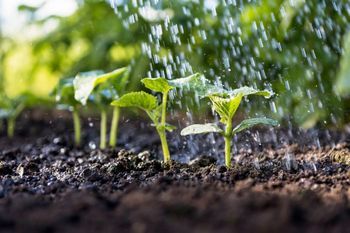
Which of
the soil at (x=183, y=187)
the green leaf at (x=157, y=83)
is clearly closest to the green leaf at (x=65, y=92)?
the soil at (x=183, y=187)

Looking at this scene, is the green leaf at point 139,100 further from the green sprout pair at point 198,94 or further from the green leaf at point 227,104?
the green leaf at point 227,104

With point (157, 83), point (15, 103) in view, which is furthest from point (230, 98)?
point (15, 103)

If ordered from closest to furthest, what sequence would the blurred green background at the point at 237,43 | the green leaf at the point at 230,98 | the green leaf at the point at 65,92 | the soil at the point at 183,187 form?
the soil at the point at 183,187 → the green leaf at the point at 230,98 → the green leaf at the point at 65,92 → the blurred green background at the point at 237,43

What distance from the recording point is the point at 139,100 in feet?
5.20

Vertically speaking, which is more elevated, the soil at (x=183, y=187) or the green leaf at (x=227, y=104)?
the green leaf at (x=227, y=104)

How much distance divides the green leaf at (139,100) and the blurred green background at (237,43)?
43.9 inches

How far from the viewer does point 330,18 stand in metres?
2.61

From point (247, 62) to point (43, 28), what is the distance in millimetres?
1767

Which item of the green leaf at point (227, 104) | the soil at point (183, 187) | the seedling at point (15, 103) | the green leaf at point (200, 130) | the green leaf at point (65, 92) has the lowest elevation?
the soil at point (183, 187)

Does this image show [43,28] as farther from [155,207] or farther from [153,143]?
[155,207]

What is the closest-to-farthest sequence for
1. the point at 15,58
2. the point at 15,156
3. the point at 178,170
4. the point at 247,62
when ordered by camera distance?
the point at 178,170 → the point at 15,156 → the point at 247,62 → the point at 15,58

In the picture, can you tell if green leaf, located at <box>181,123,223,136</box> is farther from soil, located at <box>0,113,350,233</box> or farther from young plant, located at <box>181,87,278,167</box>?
soil, located at <box>0,113,350,233</box>

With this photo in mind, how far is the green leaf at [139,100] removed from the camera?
1.55 m

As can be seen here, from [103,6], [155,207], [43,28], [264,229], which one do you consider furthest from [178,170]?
[43,28]
